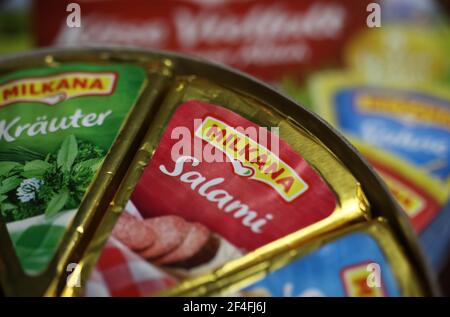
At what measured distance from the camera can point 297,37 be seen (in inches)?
77.9

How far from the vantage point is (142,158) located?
725mm

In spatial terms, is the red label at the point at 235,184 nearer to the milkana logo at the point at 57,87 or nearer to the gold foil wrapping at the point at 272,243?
the gold foil wrapping at the point at 272,243

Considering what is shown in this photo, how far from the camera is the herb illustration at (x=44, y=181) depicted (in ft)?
2.30

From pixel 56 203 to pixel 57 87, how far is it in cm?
19

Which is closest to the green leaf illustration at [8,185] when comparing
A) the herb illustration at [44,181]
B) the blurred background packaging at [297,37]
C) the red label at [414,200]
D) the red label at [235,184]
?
the herb illustration at [44,181]

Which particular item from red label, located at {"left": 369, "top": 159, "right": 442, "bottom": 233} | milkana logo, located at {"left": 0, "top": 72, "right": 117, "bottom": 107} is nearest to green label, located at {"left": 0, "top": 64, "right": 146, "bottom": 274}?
milkana logo, located at {"left": 0, "top": 72, "right": 117, "bottom": 107}

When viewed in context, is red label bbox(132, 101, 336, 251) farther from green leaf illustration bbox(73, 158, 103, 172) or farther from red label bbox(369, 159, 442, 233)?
red label bbox(369, 159, 442, 233)

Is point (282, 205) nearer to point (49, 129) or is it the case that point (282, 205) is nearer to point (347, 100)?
point (49, 129)

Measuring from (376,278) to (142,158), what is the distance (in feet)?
1.00

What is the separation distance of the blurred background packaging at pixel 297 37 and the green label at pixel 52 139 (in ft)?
3.53

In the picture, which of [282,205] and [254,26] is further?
[254,26]

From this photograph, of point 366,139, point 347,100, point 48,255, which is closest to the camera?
point 48,255

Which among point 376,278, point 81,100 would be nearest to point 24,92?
point 81,100

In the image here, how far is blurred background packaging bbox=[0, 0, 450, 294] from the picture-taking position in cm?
187
